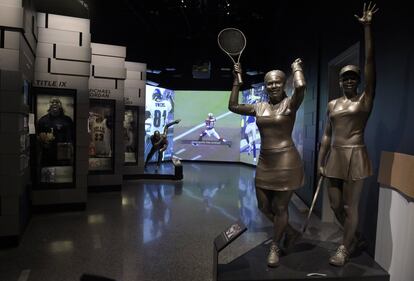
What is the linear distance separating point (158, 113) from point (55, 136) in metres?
6.11

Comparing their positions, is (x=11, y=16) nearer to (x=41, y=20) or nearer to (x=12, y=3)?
(x=12, y=3)

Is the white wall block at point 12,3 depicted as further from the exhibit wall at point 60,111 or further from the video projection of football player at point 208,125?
the video projection of football player at point 208,125

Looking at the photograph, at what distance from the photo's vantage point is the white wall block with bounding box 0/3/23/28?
3207 mm


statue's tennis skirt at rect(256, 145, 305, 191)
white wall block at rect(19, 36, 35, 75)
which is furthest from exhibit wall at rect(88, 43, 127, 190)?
statue's tennis skirt at rect(256, 145, 305, 191)

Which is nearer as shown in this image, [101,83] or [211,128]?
[101,83]

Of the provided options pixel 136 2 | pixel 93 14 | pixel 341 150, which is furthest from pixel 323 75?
pixel 93 14

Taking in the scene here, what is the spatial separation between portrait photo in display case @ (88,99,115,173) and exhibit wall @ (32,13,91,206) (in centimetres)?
148

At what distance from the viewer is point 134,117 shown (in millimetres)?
7805

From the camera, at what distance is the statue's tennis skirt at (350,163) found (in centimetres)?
256

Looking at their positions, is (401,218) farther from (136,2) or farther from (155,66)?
(155,66)

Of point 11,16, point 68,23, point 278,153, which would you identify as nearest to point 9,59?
point 11,16

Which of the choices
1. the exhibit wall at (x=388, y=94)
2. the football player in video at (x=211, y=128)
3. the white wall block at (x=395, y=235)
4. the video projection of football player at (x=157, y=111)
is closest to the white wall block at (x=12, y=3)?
the exhibit wall at (x=388, y=94)

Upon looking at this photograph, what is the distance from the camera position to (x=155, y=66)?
9.59 m

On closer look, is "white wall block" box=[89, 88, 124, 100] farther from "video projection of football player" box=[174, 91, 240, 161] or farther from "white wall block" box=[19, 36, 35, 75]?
"video projection of football player" box=[174, 91, 240, 161]
